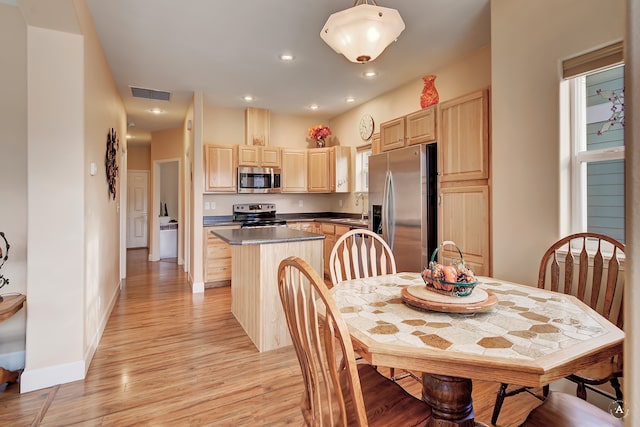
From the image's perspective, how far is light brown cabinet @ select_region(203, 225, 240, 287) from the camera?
4727mm

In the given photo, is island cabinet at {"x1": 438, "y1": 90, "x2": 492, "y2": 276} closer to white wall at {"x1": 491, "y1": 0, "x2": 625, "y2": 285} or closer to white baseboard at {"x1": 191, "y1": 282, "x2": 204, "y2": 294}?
white wall at {"x1": 491, "y1": 0, "x2": 625, "y2": 285}

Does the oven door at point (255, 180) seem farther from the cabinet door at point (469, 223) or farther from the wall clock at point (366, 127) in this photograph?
the cabinet door at point (469, 223)

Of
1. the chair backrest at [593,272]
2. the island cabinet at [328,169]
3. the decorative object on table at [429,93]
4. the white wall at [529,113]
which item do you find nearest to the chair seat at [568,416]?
the chair backrest at [593,272]

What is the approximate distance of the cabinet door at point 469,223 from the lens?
2656 mm

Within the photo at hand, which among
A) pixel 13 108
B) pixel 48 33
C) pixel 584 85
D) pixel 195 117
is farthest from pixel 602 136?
pixel 195 117

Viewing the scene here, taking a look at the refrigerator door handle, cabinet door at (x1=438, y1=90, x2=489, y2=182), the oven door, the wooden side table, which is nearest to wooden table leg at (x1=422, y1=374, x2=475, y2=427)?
cabinet door at (x1=438, y1=90, x2=489, y2=182)

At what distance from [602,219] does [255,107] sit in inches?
184

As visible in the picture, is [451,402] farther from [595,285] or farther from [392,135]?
[392,135]

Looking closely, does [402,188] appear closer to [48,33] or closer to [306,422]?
[306,422]

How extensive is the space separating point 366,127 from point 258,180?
1888 mm

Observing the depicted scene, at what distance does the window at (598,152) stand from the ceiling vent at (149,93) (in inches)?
182

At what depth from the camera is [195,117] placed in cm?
451

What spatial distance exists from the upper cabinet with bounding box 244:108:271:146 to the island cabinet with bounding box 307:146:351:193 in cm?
80

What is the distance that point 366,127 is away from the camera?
500 centimetres
